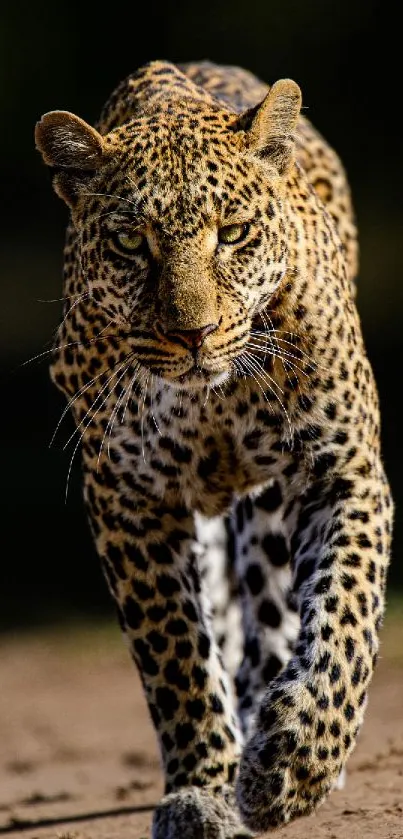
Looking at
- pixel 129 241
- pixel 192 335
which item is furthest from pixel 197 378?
pixel 129 241

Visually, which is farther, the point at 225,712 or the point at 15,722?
the point at 15,722

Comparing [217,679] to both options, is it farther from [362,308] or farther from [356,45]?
[356,45]

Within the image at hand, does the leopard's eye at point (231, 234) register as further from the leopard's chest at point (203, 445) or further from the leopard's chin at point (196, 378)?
the leopard's chest at point (203, 445)

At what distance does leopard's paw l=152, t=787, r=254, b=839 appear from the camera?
6.60m

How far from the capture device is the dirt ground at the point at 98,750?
24.0 feet

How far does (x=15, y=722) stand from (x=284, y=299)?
4036 mm

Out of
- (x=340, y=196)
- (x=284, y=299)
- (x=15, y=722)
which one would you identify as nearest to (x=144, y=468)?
(x=284, y=299)

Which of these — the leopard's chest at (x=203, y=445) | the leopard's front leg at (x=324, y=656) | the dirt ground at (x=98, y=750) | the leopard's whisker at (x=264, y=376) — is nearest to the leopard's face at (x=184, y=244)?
the leopard's whisker at (x=264, y=376)

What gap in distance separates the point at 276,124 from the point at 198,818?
242 cm

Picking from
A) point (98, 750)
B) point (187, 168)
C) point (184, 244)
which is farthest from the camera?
point (98, 750)

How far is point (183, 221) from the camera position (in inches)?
235

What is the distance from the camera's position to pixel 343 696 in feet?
20.0

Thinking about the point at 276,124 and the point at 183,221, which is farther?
the point at 276,124

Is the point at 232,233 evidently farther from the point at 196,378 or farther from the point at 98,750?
the point at 98,750
